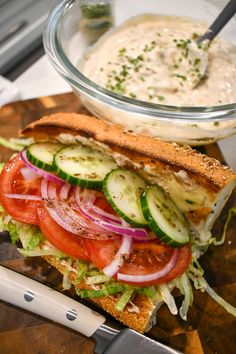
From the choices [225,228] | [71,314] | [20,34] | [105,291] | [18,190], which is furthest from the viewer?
[20,34]

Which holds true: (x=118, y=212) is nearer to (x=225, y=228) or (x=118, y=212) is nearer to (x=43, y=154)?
(x=43, y=154)

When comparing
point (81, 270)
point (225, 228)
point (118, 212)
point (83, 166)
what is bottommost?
point (225, 228)

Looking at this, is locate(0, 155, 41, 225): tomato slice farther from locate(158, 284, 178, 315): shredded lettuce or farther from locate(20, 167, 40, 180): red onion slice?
locate(158, 284, 178, 315): shredded lettuce

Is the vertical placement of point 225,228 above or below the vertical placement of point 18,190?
below

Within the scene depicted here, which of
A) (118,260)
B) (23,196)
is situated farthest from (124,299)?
(23,196)

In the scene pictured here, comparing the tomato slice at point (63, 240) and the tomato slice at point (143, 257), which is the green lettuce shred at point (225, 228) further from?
the tomato slice at point (63, 240)

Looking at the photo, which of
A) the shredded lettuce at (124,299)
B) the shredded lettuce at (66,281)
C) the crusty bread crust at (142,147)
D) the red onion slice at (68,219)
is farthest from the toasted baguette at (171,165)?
the shredded lettuce at (66,281)

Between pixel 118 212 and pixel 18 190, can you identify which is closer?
pixel 118 212
